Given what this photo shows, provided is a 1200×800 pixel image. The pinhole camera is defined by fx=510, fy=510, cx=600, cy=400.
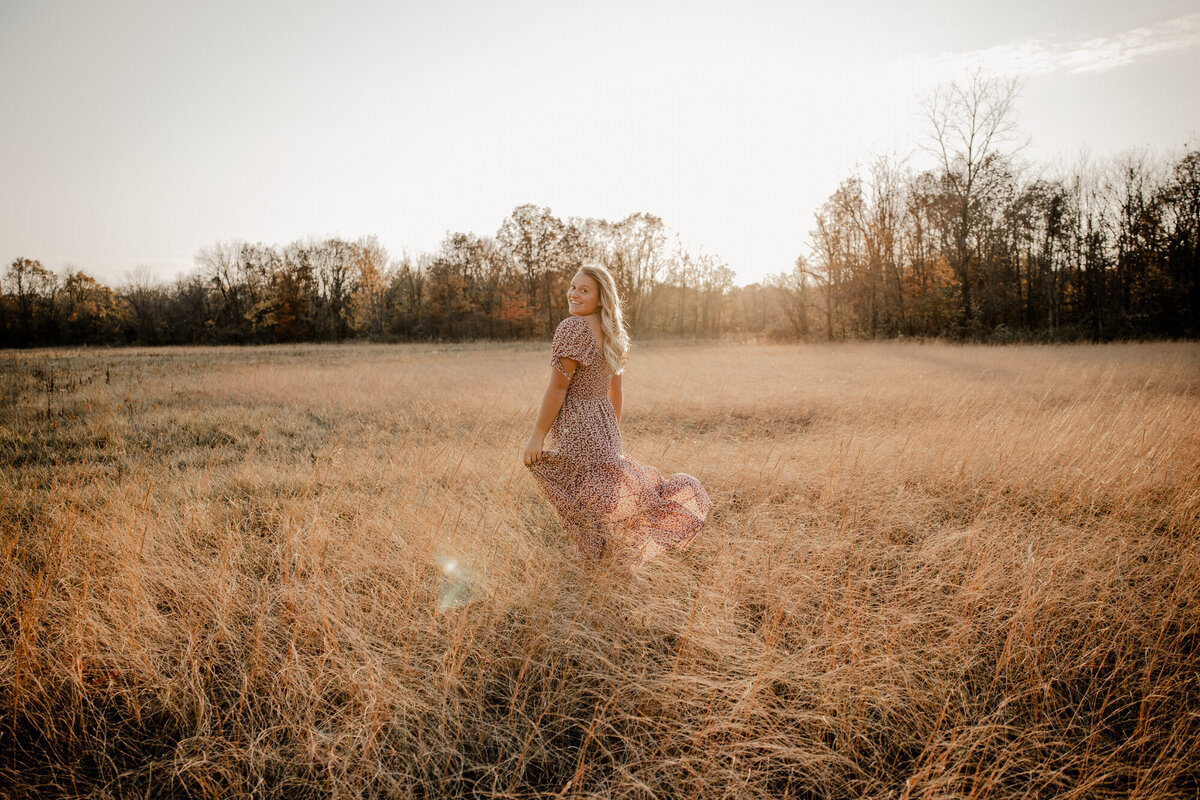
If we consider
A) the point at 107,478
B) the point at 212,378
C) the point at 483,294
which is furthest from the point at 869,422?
the point at 483,294

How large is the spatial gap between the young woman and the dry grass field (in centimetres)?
26

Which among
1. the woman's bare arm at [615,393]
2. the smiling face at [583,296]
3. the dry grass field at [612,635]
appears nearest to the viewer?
the dry grass field at [612,635]

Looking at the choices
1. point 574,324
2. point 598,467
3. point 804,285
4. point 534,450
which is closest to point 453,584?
point 534,450

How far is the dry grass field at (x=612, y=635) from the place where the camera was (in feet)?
6.15

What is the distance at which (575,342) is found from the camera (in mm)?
2918

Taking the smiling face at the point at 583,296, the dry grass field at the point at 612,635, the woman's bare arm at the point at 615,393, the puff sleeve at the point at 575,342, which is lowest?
the dry grass field at the point at 612,635

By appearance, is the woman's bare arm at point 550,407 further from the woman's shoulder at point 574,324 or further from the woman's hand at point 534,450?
the woman's shoulder at point 574,324

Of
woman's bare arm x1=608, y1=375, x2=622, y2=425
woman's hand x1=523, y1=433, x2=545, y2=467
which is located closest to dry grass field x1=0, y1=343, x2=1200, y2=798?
woman's hand x1=523, y1=433, x2=545, y2=467

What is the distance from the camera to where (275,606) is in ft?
9.13

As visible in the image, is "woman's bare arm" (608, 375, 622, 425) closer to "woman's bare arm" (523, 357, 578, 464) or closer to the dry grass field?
"woman's bare arm" (523, 357, 578, 464)

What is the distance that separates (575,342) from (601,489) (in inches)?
34.1

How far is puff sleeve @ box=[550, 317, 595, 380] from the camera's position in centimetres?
291

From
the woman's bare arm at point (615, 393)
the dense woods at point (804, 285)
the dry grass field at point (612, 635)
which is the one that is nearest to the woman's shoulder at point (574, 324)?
the woman's bare arm at point (615, 393)

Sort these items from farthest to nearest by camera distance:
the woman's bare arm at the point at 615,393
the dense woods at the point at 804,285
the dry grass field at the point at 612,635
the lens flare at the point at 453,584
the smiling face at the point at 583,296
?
the dense woods at the point at 804,285, the woman's bare arm at the point at 615,393, the smiling face at the point at 583,296, the lens flare at the point at 453,584, the dry grass field at the point at 612,635
